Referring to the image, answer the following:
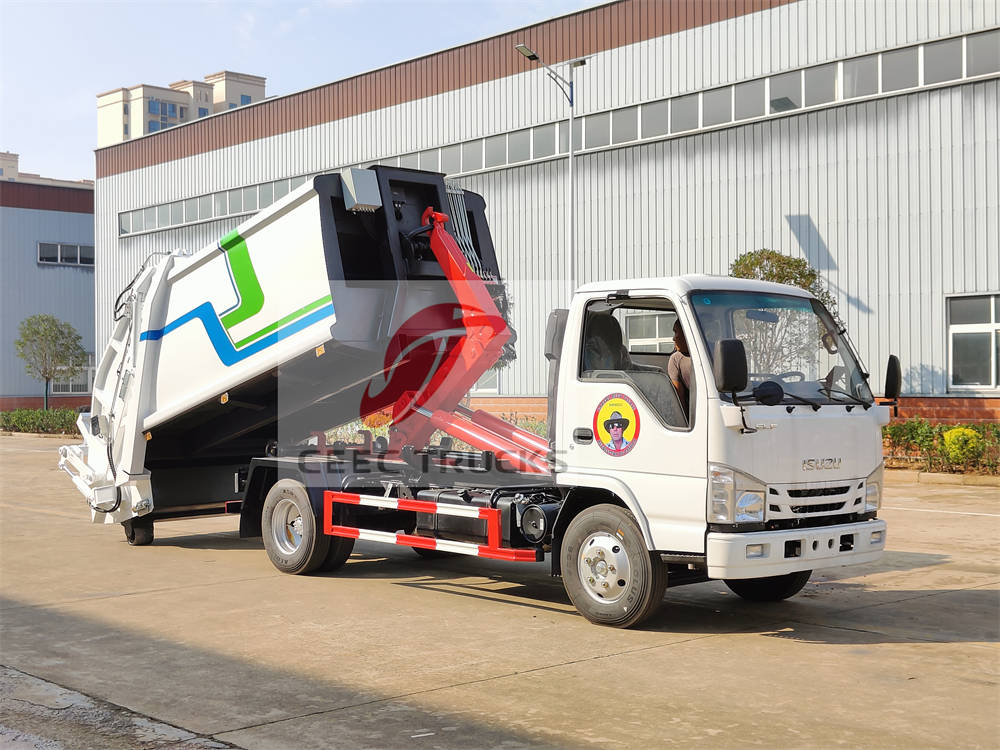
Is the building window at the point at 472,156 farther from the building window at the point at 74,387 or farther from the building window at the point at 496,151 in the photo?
the building window at the point at 74,387

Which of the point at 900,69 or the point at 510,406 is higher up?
the point at 900,69

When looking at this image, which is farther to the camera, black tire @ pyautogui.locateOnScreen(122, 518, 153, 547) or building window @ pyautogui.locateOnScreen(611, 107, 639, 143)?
building window @ pyautogui.locateOnScreen(611, 107, 639, 143)

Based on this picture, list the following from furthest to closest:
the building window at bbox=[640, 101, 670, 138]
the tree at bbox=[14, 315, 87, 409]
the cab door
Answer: the tree at bbox=[14, 315, 87, 409]
the building window at bbox=[640, 101, 670, 138]
the cab door

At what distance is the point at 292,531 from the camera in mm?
10570

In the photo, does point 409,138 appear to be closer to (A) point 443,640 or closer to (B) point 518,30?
(B) point 518,30

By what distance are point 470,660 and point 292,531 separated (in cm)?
408

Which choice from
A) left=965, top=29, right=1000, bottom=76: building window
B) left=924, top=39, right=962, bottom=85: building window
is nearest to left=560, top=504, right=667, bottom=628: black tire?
left=965, top=29, right=1000, bottom=76: building window

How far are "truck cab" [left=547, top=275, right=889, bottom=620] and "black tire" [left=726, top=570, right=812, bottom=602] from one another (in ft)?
3.60

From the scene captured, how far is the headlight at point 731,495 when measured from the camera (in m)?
7.17

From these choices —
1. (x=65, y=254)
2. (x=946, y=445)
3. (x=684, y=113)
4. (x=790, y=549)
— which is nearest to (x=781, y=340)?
(x=790, y=549)

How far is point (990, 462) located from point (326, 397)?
14.3 metres

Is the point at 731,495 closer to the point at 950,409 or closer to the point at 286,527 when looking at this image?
the point at 286,527

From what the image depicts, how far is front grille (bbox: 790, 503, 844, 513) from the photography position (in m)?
7.47

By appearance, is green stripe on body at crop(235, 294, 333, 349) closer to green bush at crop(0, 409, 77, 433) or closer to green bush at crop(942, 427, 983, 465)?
green bush at crop(942, 427, 983, 465)
